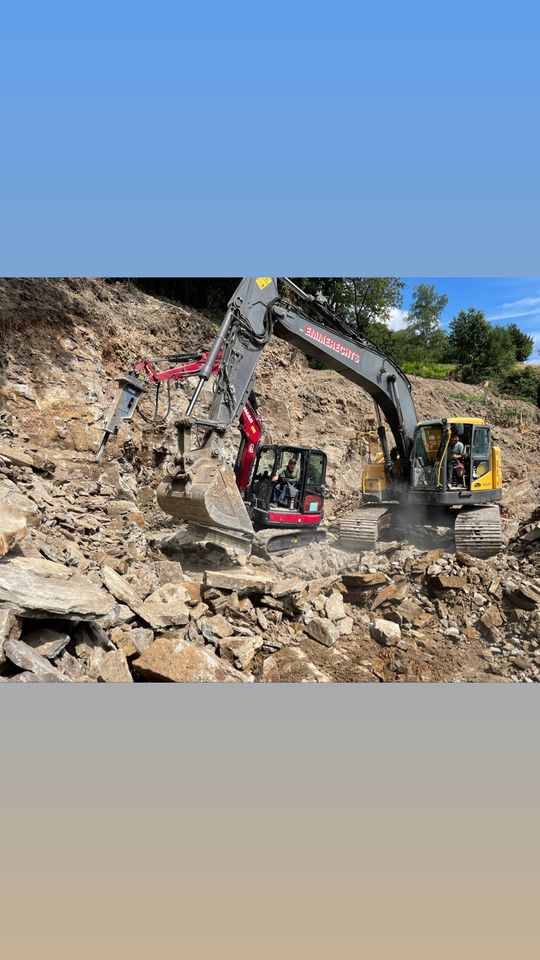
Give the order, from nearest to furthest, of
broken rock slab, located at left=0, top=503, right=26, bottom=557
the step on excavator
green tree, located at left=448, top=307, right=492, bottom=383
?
broken rock slab, located at left=0, top=503, right=26, bottom=557 → the step on excavator → green tree, located at left=448, top=307, right=492, bottom=383

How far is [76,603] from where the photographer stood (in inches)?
162

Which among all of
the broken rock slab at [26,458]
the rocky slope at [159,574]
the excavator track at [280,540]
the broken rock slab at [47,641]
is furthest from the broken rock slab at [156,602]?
the broken rock slab at [26,458]

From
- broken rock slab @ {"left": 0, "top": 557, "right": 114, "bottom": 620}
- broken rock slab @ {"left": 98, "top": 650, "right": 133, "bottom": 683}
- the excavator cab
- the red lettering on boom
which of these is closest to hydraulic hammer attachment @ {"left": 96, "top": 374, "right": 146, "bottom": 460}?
the excavator cab

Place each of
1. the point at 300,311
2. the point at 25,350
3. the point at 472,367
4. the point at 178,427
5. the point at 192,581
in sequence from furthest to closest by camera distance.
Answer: the point at 25,350, the point at 472,367, the point at 300,311, the point at 178,427, the point at 192,581

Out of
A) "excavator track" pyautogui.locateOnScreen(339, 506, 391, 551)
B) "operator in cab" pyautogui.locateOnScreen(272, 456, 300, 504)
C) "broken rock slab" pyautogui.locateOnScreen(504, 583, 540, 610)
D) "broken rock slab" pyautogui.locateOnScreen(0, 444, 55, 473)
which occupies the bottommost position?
"broken rock slab" pyautogui.locateOnScreen(504, 583, 540, 610)

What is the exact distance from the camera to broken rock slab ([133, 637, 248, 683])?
3.91 metres

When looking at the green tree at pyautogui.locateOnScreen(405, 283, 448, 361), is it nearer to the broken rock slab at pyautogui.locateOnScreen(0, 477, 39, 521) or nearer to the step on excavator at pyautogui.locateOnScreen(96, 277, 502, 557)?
the step on excavator at pyautogui.locateOnScreen(96, 277, 502, 557)

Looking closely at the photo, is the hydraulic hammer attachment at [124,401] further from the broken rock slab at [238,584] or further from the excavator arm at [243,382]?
the broken rock slab at [238,584]

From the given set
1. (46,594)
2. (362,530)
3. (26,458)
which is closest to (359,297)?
(362,530)

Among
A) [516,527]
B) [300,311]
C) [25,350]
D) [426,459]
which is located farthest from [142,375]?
[516,527]

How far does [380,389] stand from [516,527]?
2.60 metres

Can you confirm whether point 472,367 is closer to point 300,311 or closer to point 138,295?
point 300,311

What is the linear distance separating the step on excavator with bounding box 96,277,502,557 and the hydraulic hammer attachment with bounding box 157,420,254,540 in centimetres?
1

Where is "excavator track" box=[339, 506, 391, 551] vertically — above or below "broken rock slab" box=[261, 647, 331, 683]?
above
